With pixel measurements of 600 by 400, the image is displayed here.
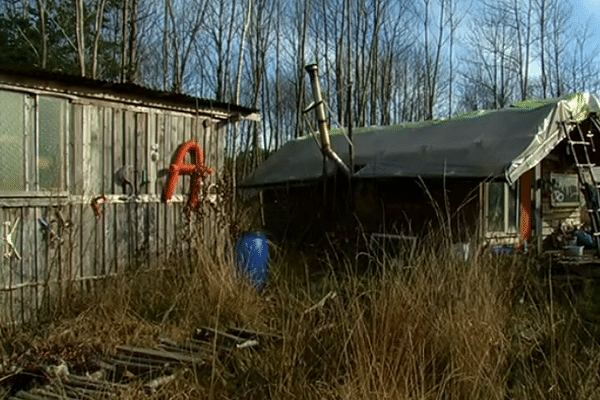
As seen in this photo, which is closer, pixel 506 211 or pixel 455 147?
pixel 455 147

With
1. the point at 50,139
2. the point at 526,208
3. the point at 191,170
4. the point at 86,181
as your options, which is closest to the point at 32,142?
the point at 50,139

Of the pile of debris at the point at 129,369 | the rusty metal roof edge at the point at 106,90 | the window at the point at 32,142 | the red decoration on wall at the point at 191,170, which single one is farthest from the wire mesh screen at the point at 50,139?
the pile of debris at the point at 129,369

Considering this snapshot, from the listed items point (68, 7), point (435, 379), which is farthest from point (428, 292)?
point (68, 7)

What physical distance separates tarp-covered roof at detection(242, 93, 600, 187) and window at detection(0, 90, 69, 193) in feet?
16.3

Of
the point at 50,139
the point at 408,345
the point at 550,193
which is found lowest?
the point at 408,345

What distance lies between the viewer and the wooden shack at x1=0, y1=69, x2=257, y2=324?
6.29 metres

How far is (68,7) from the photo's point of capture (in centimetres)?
2088

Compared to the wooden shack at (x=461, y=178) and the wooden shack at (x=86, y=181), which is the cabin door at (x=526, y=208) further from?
the wooden shack at (x=86, y=181)

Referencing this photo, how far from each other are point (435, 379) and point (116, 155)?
4.99 metres

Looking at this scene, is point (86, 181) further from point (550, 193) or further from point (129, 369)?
point (550, 193)

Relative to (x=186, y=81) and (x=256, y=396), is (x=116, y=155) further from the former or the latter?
(x=186, y=81)

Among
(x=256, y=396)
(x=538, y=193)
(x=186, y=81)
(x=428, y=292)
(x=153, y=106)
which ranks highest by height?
(x=186, y=81)

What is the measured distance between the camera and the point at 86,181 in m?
7.04

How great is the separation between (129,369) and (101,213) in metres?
2.91
